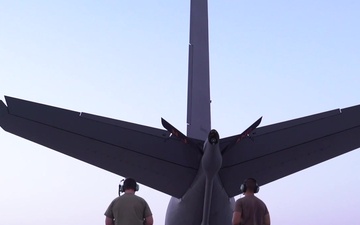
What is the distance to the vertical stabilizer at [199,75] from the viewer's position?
14.0 m

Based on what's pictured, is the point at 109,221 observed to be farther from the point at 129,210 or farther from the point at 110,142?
the point at 110,142

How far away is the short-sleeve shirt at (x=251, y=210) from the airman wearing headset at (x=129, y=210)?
1.21 metres

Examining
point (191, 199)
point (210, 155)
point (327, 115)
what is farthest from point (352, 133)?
point (191, 199)

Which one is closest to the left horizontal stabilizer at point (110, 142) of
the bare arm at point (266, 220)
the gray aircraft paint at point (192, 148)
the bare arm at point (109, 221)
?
the gray aircraft paint at point (192, 148)

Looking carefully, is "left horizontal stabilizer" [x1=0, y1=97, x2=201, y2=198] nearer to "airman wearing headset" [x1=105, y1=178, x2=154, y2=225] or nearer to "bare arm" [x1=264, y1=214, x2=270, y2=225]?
"airman wearing headset" [x1=105, y1=178, x2=154, y2=225]

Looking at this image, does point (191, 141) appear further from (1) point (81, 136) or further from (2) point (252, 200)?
(2) point (252, 200)

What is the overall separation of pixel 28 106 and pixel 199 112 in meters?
5.45

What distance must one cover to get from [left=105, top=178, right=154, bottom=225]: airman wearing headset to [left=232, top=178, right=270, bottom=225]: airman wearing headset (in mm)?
1166

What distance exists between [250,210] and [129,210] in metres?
1.58

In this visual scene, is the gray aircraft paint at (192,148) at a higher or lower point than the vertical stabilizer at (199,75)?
lower

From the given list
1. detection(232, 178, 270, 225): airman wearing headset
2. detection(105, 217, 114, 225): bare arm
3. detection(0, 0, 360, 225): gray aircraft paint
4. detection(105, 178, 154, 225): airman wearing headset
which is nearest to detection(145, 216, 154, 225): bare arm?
detection(105, 178, 154, 225): airman wearing headset

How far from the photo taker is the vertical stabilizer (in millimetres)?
14039

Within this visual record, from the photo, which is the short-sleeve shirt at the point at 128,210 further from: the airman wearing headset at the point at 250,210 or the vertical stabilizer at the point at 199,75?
the vertical stabilizer at the point at 199,75

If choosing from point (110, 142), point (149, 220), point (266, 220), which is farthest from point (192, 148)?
point (266, 220)
